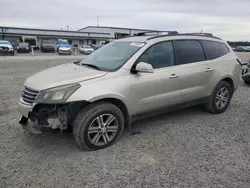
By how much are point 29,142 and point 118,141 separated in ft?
4.77

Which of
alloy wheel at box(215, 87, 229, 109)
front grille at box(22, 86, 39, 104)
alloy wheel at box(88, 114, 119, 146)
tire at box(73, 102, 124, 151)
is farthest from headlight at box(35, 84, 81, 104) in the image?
alloy wheel at box(215, 87, 229, 109)

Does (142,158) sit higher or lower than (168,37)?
lower

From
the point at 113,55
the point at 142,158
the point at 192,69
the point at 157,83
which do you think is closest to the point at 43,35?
the point at 113,55

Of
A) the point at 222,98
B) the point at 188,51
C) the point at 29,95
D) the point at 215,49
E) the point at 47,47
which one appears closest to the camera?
the point at 29,95

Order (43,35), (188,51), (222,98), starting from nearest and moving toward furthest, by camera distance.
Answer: (188,51)
(222,98)
(43,35)

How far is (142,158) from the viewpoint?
3273 mm

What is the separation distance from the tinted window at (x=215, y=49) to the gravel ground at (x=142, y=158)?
1442mm

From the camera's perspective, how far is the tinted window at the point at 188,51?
4.34 metres

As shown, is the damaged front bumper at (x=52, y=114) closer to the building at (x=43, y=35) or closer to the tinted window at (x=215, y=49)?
the tinted window at (x=215, y=49)

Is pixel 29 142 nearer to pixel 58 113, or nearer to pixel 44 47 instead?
pixel 58 113

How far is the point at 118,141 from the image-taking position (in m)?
3.81

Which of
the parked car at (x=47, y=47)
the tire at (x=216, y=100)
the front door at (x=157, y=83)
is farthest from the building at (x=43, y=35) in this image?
the front door at (x=157, y=83)

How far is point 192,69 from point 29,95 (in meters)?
2.96

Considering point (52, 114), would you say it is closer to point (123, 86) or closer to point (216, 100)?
point (123, 86)
